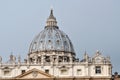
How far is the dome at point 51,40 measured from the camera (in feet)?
508

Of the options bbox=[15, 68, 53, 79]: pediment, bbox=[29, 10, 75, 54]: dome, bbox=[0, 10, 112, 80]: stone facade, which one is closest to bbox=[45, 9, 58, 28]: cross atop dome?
bbox=[29, 10, 75, 54]: dome

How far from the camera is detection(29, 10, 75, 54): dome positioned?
508 ft

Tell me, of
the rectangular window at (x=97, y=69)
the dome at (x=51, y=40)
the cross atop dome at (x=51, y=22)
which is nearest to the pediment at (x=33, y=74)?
the rectangular window at (x=97, y=69)

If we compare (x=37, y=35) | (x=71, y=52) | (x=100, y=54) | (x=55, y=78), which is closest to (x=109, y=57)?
(x=100, y=54)

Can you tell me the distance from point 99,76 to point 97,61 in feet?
13.5

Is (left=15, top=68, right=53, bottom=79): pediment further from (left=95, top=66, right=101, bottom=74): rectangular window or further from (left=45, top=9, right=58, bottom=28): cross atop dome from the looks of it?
(left=45, top=9, right=58, bottom=28): cross atop dome

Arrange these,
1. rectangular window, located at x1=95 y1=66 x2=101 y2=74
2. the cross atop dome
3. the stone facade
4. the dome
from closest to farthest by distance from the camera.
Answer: the stone facade
rectangular window, located at x1=95 y1=66 x2=101 y2=74
the dome
the cross atop dome

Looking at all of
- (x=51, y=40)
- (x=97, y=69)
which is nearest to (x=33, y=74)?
(x=97, y=69)

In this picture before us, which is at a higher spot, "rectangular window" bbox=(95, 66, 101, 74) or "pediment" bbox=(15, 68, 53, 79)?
"rectangular window" bbox=(95, 66, 101, 74)

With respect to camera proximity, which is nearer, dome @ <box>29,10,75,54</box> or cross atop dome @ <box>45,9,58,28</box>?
dome @ <box>29,10,75,54</box>

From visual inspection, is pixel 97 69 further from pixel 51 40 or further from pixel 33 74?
pixel 51 40

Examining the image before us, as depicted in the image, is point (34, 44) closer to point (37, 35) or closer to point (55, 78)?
point (37, 35)

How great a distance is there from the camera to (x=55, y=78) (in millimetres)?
130750

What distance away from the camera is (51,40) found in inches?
6186
